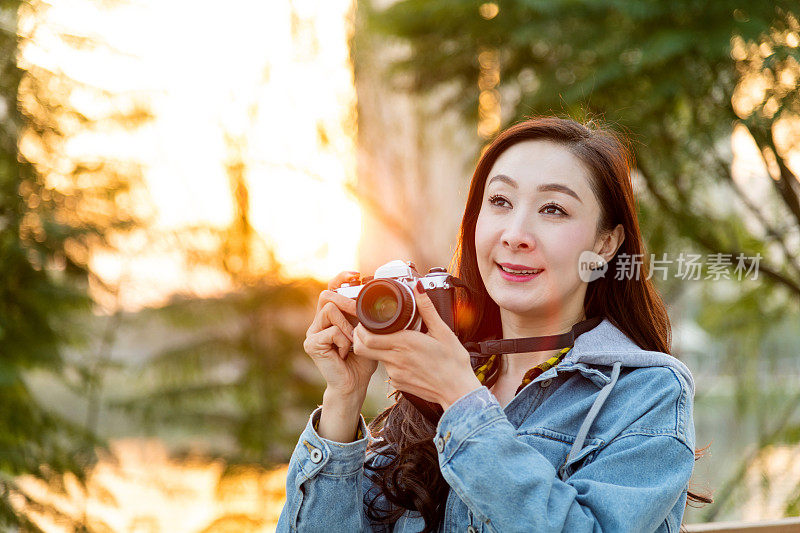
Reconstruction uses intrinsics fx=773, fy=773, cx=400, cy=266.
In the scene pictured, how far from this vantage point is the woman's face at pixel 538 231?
1.34m

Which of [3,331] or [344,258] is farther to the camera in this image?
[344,258]

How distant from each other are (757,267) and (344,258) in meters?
2.99

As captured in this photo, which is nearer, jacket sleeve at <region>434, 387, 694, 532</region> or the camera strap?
jacket sleeve at <region>434, 387, 694, 532</region>

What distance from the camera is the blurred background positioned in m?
2.83

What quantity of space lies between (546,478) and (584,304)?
1.63 ft

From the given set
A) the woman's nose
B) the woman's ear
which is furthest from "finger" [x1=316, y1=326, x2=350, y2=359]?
the woman's ear

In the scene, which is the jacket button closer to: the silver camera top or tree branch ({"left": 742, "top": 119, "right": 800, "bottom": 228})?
the silver camera top

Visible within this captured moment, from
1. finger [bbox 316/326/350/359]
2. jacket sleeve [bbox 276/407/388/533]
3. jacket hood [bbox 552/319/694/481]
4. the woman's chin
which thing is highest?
the woman's chin

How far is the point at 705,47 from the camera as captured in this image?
8.17 feet

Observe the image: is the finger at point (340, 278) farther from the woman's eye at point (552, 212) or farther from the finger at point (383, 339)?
the woman's eye at point (552, 212)

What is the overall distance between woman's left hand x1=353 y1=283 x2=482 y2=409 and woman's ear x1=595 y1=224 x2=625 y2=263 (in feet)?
1.30

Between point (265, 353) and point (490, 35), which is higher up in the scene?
point (490, 35)

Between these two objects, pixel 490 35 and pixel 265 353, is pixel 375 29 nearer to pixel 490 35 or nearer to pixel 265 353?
pixel 490 35

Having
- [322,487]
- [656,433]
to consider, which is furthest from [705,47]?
[322,487]
